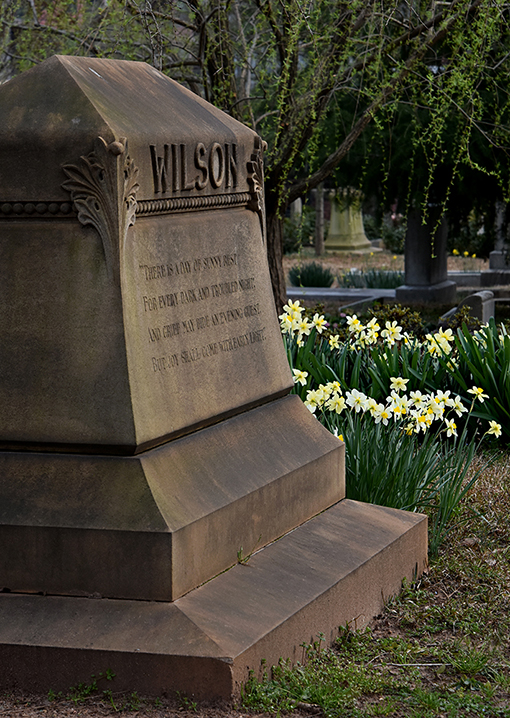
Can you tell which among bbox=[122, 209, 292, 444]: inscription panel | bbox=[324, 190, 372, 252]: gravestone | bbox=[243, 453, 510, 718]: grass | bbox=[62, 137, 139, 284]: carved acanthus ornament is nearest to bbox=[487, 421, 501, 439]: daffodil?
bbox=[243, 453, 510, 718]: grass

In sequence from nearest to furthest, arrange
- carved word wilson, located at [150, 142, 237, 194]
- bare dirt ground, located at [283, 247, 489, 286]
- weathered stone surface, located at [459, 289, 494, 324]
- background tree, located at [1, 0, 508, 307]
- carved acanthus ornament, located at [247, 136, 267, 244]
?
carved word wilson, located at [150, 142, 237, 194] → carved acanthus ornament, located at [247, 136, 267, 244] → background tree, located at [1, 0, 508, 307] → weathered stone surface, located at [459, 289, 494, 324] → bare dirt ground, located at [283, 247, 489, 286]

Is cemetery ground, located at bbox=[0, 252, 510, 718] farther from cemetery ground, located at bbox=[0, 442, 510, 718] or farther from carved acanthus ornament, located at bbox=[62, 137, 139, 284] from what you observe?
carved acanthus ornament, located at bbox=[62, 137, 139, 284]

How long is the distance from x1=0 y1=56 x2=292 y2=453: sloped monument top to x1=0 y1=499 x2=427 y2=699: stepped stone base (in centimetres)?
50

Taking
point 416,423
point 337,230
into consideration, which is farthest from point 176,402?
point 337,230

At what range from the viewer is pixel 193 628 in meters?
2.71

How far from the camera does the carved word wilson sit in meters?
3.12

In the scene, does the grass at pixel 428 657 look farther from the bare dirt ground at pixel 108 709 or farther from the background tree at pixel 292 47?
the background tree at pixel 292 47

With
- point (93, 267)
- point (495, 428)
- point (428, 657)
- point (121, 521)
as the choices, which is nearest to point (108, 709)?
point (121, 521)

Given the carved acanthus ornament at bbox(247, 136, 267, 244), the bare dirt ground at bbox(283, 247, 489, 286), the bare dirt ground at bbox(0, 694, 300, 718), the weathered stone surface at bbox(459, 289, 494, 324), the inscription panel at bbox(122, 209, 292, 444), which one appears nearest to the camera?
the bare dirt ground at bbox(0, 694, 300, 718)

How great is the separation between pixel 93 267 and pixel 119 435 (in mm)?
531

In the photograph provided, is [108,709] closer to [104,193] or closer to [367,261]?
[104,193]

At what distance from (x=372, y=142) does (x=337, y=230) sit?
1315 centimetres

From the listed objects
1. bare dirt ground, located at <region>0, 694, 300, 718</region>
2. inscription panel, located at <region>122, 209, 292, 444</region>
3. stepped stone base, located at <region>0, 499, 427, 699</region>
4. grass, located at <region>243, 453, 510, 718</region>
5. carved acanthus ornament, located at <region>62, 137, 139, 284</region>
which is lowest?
grass, located at <region>243, 453, 510, 718</region>

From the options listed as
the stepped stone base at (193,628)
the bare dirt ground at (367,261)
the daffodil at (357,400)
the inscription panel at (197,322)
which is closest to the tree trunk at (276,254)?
the daffodil at (357,400)
